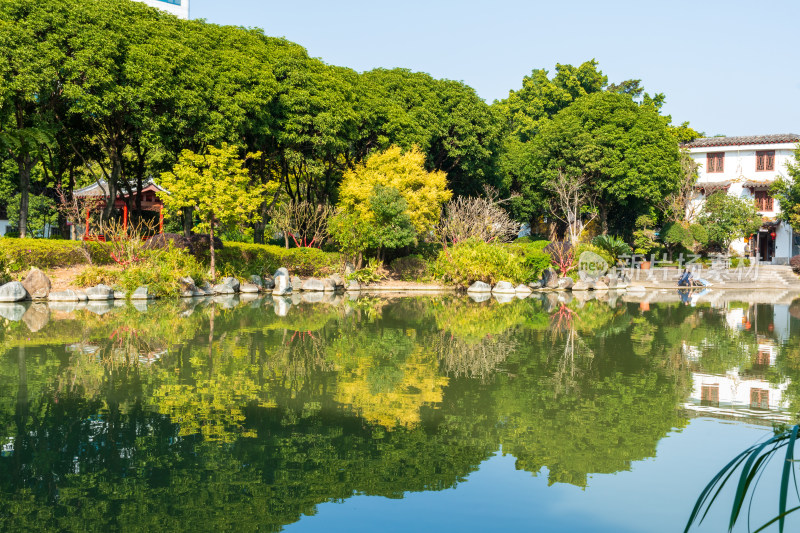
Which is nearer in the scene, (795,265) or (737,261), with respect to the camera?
(795,265)

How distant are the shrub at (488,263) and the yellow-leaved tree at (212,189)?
742 cm

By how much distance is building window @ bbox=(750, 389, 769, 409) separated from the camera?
25.6 feet

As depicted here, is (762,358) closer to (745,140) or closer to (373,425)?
(373,425)

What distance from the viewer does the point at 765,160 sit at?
3950 centimetres

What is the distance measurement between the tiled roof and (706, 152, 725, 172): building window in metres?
0.62

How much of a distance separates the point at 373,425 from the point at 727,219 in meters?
32.1

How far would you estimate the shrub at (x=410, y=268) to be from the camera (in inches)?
1075

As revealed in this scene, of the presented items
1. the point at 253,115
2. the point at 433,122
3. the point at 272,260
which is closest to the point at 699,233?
the point at 433,122

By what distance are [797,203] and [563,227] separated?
1139 cm

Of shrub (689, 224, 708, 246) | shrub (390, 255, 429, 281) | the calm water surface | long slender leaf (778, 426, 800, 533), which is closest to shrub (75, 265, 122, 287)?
the calm water surface

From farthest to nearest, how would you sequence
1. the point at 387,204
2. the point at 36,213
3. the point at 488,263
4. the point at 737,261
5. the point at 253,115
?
1. the point at 737,261
2. the point at 36,213
3. the point at 387,204
4. the point at 488,263
5. the point at 253,115

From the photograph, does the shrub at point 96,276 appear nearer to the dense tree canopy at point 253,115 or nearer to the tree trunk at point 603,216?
the dense tree canopy at point 253,115

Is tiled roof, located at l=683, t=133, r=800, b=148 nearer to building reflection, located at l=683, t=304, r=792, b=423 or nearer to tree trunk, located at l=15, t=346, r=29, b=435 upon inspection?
building reflection, located at l=683, t=304, r=792, b=423

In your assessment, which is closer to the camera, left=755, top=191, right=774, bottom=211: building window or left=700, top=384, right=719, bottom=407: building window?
left=700, top=384, right=719, bottom=407: building window
